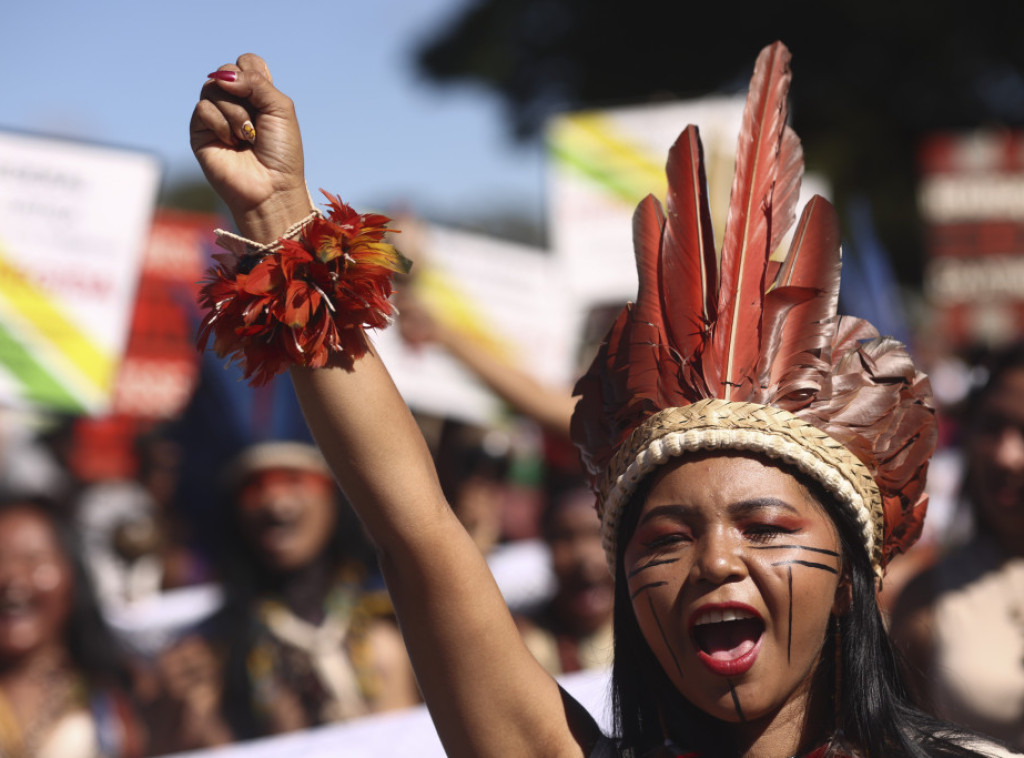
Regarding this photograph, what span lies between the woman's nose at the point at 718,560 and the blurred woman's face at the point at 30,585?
9.90 feet

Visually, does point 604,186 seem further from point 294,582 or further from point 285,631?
point 285,631

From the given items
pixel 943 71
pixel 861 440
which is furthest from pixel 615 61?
pixel 861 440

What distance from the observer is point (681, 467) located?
69.4 inches

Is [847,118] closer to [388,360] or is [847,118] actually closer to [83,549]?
[388,360]

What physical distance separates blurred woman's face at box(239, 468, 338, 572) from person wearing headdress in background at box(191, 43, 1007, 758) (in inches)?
123

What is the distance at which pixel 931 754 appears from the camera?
175cm

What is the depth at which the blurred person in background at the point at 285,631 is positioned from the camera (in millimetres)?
4543

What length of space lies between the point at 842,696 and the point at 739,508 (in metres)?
0.35

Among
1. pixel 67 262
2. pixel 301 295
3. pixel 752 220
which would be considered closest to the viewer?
pixel 301 295

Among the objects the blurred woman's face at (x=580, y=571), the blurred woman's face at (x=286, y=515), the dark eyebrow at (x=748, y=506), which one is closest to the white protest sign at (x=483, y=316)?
the blurred woman's face at (x=286, y=515)

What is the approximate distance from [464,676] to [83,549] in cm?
292

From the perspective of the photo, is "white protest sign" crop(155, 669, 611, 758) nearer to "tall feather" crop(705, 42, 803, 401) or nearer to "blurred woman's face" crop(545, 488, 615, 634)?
"tall feather" crop(705, 42, 803, 401)

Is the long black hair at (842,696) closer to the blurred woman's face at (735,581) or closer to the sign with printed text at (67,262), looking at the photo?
the blurred woman's face at (735,581)

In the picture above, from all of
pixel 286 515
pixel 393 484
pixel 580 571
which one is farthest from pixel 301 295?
pixel 286 515
